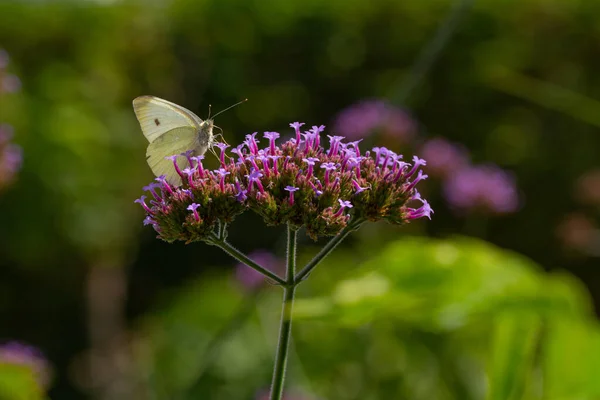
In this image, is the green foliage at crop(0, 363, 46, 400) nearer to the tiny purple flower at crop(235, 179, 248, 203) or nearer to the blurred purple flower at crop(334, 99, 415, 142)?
the tiny purple flower at crop(235, 179, 248, 203)

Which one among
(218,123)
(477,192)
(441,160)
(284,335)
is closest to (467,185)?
(477,192)

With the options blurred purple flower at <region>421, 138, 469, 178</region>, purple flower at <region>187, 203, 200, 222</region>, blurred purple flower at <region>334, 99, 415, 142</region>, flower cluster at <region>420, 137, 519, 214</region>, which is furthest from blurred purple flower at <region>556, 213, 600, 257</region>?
purple flower at <region>187, 203, 200, 222</region>

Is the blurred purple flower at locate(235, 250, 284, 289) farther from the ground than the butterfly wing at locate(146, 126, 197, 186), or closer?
closer

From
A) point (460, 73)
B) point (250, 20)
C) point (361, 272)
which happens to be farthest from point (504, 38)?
point (361, 272)

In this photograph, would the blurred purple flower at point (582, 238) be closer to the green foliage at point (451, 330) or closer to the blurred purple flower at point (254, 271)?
the green foliage at point (451, 330)

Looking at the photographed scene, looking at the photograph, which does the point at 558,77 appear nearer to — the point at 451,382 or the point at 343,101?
the point at 343,101

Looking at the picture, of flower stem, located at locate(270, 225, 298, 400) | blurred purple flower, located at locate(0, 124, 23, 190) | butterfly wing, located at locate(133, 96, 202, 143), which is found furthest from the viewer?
blurred purple flower, located at locate(0, 124, 23, 190)

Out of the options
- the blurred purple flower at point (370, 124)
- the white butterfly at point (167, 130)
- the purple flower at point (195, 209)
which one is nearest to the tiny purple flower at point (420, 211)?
the purple flower at point (195, 209)

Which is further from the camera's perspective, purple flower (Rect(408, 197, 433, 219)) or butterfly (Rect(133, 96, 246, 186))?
butterfly (Rect(133, 96, 246, 186))
